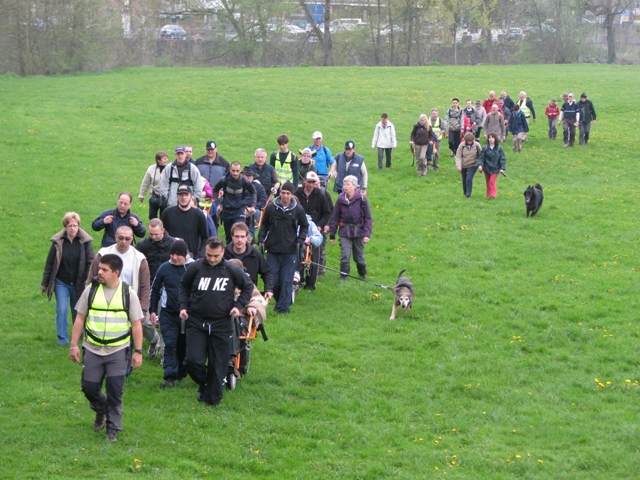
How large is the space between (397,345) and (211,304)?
4.10 meters

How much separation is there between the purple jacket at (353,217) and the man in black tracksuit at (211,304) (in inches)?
227

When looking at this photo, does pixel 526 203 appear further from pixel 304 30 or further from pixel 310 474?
pixel 304 30

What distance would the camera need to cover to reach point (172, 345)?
436 inches

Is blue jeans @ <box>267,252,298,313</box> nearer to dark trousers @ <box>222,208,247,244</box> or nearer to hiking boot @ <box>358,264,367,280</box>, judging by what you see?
dark trousers @ <box>222,208,247,244</box>

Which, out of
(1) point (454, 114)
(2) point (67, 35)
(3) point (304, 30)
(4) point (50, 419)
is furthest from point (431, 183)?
(3) point (304, 30)

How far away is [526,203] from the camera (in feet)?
71.1

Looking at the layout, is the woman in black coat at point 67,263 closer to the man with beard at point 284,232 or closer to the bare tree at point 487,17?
the man with beard at point 284,232

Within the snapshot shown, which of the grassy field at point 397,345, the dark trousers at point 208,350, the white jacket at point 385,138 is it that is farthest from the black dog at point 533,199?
the dark trousers at point 208,350

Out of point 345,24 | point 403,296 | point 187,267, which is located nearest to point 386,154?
point 403,296

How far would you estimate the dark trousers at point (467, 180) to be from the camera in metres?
23.1

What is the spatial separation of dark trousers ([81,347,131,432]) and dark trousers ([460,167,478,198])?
50.2ft

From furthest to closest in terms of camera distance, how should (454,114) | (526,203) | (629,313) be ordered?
1. (454,114)
2. (526,203)
3. (629,313)

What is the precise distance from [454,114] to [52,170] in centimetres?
1201

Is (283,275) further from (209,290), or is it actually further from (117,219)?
(209,290)
